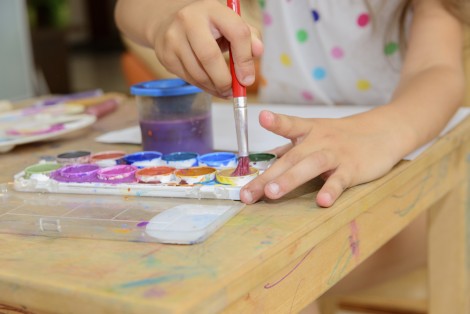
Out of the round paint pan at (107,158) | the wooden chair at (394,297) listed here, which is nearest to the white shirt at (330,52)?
the wooden chair at (394,297)

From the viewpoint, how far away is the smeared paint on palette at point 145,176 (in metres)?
0.53

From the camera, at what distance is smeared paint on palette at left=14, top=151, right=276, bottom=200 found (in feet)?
1.75

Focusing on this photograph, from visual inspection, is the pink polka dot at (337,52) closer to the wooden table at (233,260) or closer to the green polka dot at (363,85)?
the green polka dot at (363,85)

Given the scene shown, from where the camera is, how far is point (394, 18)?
38.9 inches

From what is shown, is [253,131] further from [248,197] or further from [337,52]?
[337,52]

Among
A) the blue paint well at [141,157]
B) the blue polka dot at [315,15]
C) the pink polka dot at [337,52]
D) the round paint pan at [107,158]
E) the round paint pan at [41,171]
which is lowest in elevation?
the round paint pan at [107,158]

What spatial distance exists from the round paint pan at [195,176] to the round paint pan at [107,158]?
8 centimetres

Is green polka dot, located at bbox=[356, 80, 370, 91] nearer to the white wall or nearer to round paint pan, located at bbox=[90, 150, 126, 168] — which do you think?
round paint pan, located at bbox=[90, 150, 126, 168]

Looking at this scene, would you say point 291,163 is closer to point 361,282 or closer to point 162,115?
point 162,115

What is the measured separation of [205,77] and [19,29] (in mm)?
2114

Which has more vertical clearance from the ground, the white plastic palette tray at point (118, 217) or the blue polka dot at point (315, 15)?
the blue polka dot at point (315, 15)

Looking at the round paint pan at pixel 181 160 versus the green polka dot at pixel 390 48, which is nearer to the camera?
the round paint pan at pixel 181 160

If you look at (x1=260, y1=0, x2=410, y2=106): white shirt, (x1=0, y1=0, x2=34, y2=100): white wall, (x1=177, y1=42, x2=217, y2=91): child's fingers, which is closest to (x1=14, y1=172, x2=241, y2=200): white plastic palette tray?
(x1=177, y1=42, x2=217, y2=91): child's fingers

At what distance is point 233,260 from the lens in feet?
1.32
